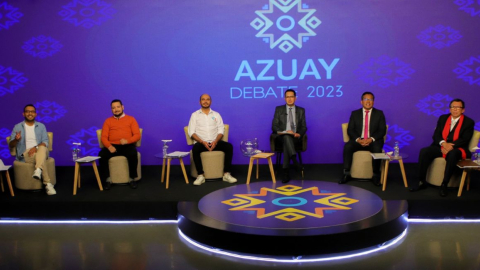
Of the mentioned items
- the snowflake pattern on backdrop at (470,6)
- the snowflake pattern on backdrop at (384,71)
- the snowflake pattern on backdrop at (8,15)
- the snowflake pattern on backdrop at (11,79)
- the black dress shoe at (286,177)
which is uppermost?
the snowflake pattern on backdrop at (470,6)

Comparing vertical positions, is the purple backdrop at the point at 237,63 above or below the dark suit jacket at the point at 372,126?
above

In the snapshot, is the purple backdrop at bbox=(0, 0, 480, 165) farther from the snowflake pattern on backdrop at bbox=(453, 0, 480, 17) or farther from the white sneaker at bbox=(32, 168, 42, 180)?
the white sneaker at bbox=(32, 168, 42, 180)

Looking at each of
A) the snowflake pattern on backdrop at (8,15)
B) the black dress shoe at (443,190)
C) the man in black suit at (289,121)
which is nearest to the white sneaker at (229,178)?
the man in black suit at (289,121)

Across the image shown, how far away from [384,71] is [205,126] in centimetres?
299

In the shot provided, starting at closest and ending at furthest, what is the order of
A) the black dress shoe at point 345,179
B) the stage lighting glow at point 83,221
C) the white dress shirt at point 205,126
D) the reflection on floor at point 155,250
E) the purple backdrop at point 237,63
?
the reflection on floor at point 155,250
the stage lighting glow at point 83,221
the black dress shoe at point 345,179
the white dress shirt at point 205,126
the purple backdrop at point 237,63

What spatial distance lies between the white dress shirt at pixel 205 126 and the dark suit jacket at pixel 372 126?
1.82 metres

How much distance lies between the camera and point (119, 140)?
616 centimetres

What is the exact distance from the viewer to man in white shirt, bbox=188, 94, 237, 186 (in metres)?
6.15

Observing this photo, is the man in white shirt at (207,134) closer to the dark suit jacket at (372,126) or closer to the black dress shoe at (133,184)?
the black dress shoe at (133,184)

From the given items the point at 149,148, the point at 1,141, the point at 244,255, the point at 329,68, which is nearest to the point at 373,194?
the point at 244,255

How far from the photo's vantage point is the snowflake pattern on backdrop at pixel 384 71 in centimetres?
711

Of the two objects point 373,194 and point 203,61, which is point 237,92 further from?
point 373,194

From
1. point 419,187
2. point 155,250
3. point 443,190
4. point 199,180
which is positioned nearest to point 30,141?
point 199,180

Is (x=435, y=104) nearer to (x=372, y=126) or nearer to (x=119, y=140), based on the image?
(x=372, y=126)
